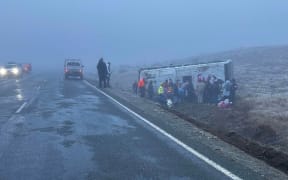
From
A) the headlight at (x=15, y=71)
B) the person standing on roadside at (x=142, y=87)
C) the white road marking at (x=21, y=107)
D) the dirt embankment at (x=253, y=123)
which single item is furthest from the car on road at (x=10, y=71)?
the white road marking at (x=21, y=107)

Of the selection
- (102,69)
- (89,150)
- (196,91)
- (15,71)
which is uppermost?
(15,71)

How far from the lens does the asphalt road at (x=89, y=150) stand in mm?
7668

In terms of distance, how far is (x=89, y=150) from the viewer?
959 centimetres

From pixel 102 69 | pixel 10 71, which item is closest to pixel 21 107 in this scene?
pixel 102 69

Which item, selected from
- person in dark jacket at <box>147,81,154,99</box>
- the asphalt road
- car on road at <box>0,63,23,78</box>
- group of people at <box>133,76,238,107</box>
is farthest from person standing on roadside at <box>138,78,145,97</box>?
car on road at <box>0,63,23,78</box>

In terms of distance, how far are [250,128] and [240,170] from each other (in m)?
7.42

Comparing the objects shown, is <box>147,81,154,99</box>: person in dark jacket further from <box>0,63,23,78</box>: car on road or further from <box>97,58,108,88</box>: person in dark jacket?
<box>0,63,23,78</box>: car on road

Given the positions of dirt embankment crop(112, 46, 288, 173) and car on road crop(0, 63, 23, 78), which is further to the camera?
car on road crop(0, 63, 23, 78)

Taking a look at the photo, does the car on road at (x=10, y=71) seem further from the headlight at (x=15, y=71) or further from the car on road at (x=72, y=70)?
the car on road at (x=72, y=70)

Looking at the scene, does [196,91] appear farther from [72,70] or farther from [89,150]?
[72,70]

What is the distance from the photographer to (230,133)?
13789 mm

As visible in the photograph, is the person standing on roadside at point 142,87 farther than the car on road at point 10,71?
No

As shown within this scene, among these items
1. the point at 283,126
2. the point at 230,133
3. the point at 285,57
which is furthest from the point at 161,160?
the point at 285,57

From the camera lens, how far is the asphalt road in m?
7.67
